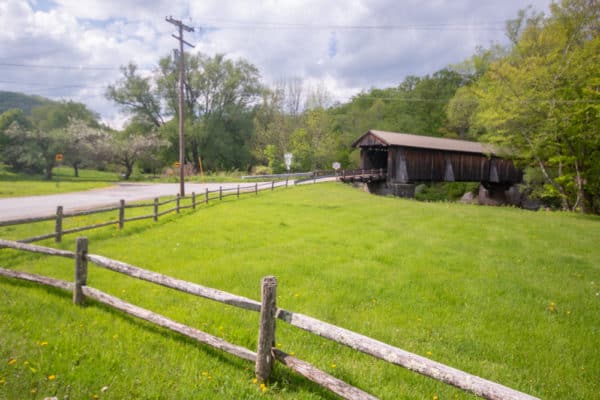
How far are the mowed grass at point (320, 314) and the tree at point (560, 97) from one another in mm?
15096

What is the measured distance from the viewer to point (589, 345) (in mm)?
5000

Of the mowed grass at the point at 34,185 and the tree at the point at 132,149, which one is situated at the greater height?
the tree at the point at 132,149

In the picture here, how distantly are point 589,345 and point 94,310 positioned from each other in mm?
7456

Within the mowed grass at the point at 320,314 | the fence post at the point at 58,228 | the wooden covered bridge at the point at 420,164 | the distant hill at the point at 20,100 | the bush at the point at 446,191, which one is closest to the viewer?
the mowed grass at the point at 320,314

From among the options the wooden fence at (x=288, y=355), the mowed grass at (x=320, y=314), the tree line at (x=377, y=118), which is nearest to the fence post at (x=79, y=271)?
the wooden fence at (x=288, y=355)

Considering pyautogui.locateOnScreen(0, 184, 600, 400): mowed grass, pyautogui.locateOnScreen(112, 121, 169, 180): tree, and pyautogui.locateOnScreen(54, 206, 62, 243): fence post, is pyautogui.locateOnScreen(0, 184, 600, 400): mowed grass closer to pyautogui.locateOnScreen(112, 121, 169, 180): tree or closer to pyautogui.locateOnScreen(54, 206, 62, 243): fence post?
pyautogui.locateOnScreen(54, 206, 62, 243): fence post

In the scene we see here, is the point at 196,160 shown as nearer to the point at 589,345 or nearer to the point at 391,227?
the point at 391,227

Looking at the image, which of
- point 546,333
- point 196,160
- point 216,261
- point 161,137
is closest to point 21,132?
point 161,137

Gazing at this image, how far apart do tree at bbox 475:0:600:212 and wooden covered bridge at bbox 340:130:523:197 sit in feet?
19.0

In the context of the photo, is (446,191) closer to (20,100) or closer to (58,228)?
(58,228)

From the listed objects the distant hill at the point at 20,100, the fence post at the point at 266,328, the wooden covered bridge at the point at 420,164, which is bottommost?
the fence post at the point at 266,328

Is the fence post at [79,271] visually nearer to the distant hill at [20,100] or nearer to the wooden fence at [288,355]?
the wooden fence at [288,355]

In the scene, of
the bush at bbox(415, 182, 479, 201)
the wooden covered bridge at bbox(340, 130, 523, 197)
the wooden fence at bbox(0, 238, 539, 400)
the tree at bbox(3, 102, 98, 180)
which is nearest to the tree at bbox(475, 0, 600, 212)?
the wooden covered bridge at bbox(340, 130, 523, 197)

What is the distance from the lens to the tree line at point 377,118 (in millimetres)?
22344
